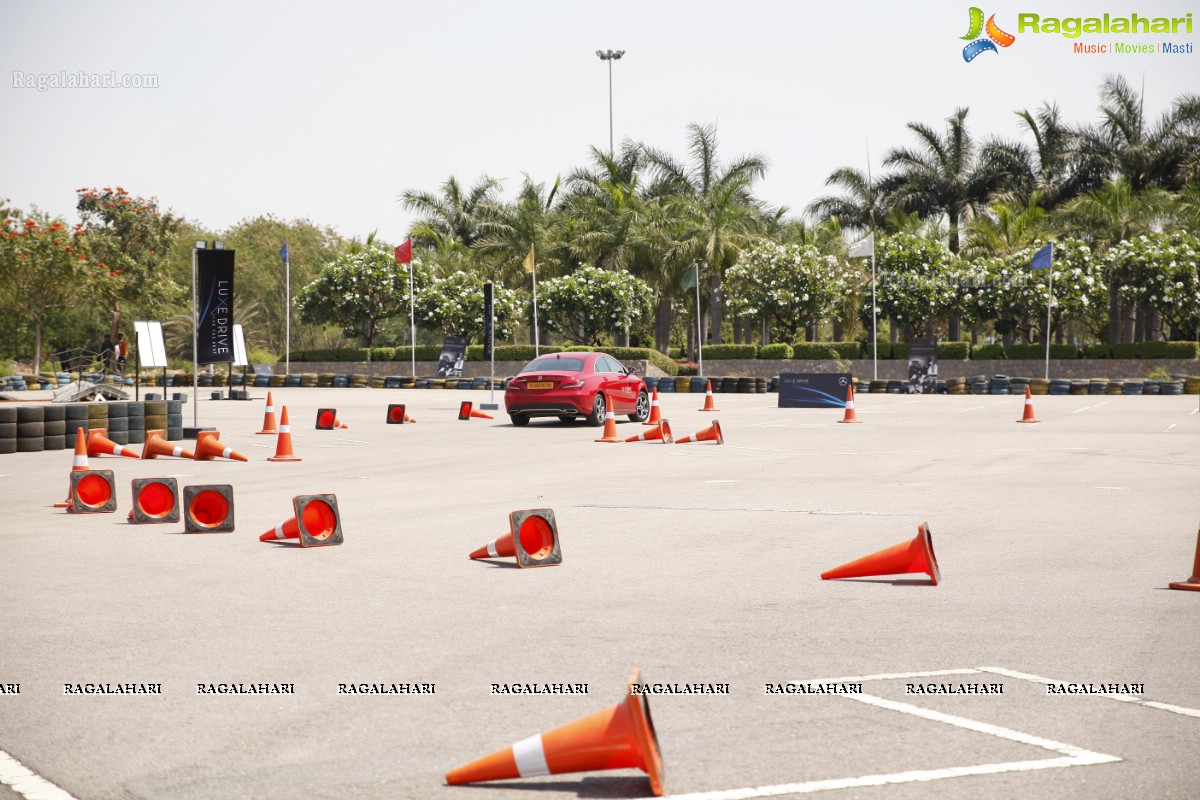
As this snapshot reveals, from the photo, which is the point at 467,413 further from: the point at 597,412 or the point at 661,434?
the point at 661,434

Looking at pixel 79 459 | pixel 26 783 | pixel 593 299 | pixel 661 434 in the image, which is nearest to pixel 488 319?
pixel 661 434

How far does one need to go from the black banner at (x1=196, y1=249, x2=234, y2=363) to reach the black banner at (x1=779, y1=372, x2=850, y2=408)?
14080mm

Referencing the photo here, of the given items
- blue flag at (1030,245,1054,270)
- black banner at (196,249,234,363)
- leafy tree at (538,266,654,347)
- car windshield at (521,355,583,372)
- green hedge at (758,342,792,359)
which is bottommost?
car windshield at (521,355,583,372)

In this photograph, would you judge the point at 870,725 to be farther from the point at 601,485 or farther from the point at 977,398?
the point at 977,398

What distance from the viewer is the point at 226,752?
4.44 meters

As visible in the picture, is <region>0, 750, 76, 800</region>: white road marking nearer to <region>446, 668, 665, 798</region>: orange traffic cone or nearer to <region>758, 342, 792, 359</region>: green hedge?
<region>446, 668, 665, 798</region>: orange traffic cone

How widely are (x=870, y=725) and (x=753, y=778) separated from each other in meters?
0.78

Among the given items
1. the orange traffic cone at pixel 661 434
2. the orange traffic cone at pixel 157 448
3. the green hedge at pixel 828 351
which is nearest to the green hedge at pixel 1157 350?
the green hedge at pixel 828 351

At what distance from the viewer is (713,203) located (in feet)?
207

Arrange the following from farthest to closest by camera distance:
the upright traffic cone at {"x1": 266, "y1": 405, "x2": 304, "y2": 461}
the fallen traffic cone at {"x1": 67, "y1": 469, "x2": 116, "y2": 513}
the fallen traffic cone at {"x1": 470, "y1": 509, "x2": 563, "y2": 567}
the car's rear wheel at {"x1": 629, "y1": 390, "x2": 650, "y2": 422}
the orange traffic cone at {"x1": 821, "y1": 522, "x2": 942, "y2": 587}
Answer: the car's rear wheel at {"x1": 629, "y1": 390, "x2": 650, "y2": 422}
the upright traffic cone at {"x1": 266, "y1": 405, "x2": 304, "y2": 461}
the fallen traffic cone at {"x1": 67, "y1": 469, "x2": 116, "y2": 513}
the fallen traffic cone at {"x1": 470, "y1": 509, "x2": 563, "y2": 567}
the orange traffic cone at {"x1": 821, "y1": 522, "x2": 942, "y2": 587}

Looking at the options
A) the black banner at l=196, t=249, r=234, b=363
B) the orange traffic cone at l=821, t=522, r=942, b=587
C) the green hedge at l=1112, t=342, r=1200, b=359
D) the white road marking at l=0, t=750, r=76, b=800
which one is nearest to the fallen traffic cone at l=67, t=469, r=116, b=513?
the orange traffic cone at l=821, t=522, r=942, b=587

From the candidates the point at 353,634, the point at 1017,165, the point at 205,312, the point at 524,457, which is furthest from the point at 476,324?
the point at 353,634

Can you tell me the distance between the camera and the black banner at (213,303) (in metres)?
22.2

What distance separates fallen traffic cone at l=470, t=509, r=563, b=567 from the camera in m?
8.38
